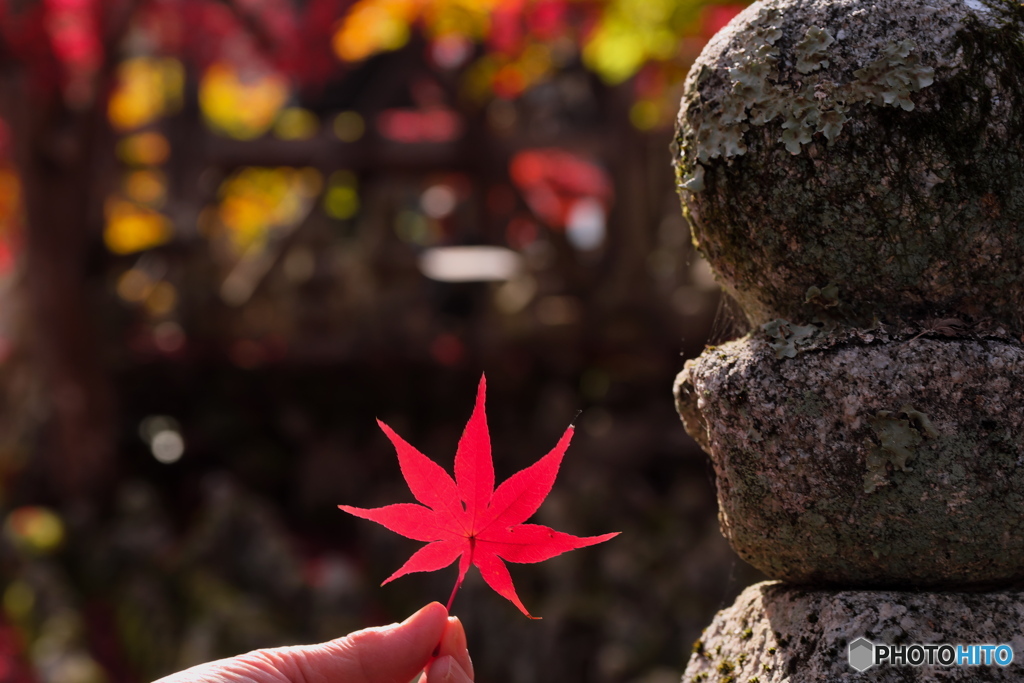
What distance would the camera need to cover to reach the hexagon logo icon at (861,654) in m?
1.34

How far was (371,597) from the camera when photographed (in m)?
5.77

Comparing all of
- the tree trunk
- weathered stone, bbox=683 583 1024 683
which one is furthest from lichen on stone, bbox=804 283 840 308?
the tree trunk

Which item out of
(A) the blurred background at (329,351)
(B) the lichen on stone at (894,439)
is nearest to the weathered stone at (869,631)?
(B) the lichen on stone at (894,439)

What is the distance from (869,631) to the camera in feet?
4.49

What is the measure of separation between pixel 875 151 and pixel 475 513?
80 cm

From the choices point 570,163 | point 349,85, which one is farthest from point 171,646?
point 349,85

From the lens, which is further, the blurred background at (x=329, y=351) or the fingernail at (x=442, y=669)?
the blurred background at (x=329, y=351)

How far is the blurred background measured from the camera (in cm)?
519

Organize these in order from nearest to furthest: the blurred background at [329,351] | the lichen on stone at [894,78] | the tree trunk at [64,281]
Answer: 1. the lichen on stone at [894,78]
2. the blurred background at [329,351]
3. the tree trunk at [64,281]

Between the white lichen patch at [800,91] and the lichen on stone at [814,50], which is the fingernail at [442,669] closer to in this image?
the white lichen patch at [800,91]

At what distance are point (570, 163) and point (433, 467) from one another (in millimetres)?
11128

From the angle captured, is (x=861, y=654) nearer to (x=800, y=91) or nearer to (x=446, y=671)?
(x=446, y=671)

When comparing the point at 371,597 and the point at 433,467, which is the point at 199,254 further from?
the point at 433,467

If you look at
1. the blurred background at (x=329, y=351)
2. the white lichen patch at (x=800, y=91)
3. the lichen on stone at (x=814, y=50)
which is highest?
the lichen on stone at (x=814, y=50)
